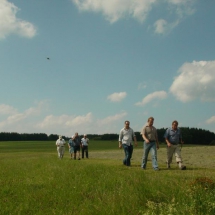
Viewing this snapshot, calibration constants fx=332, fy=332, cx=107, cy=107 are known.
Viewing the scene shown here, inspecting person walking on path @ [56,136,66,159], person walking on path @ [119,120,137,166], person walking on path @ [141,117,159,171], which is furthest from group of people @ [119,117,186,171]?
person walking on path @ [56,136,66,159]

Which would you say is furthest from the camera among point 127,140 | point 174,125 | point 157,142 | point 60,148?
point 60,148

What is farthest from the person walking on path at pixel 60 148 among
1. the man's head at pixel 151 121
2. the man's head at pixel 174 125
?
the man's head at pixel 174 125

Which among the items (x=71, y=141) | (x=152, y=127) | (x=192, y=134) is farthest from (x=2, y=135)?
(x=152, y=127)

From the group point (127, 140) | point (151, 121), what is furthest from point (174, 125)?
point (127, 140)

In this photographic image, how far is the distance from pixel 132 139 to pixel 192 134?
9807 cm

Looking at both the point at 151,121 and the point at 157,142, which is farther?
the point at 157,142

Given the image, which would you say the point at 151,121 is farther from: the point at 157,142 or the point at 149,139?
the point at 157,142

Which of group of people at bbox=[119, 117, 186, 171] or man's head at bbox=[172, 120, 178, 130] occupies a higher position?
man's head at bbox=[172, 120, 178, 130]

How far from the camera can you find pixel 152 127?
13469 millimetres

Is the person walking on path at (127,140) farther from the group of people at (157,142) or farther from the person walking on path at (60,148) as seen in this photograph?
the person walking on path at (60,148)

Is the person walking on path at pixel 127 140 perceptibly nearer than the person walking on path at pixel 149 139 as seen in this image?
No

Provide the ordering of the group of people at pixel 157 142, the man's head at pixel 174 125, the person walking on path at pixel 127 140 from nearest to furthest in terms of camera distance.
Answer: the group of people at pixel 157 142
the man's head at pixel 174 125
the person walking on path at pixel 127 140

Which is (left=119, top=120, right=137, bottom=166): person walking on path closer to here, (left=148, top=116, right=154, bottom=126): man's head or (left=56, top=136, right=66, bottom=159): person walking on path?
(left=148, top=116, right=154, bottom=126): man's head

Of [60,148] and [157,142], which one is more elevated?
[157,142]
